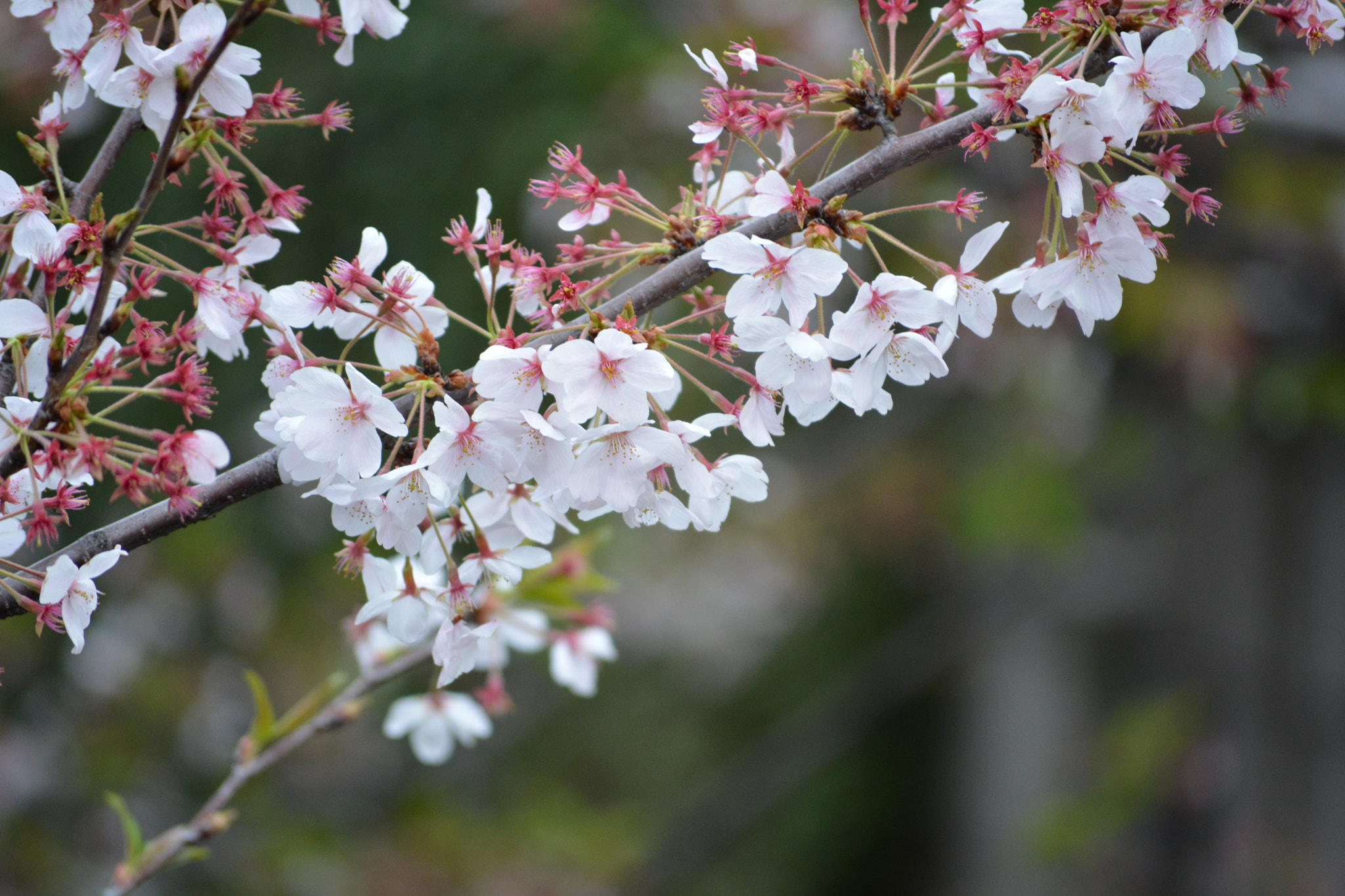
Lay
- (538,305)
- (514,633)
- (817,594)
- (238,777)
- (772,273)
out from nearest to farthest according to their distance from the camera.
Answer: (772,273), (538,305), (238,777), (514,633), (817,594)

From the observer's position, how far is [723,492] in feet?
2.42

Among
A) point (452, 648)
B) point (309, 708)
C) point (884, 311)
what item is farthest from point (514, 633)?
point (884, 311)

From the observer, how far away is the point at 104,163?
0.78 meters

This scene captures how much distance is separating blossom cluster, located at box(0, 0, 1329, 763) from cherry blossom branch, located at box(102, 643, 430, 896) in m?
0.42

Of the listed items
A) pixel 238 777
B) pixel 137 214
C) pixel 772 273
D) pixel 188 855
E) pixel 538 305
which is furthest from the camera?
pixel 238 777

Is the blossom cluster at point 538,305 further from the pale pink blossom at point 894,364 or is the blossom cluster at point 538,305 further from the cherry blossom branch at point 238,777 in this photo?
the cherry blossom branch at point 238,777

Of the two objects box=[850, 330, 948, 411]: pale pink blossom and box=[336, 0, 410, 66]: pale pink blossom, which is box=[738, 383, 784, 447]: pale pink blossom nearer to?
box=[850, 330, 948, 411]: pale pink blossom

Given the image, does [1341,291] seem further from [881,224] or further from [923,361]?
[923,361]

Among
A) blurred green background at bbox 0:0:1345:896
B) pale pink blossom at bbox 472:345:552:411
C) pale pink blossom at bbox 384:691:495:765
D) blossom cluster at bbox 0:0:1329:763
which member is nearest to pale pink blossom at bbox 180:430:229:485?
blossom cluster at bbox 0:0:1329:763

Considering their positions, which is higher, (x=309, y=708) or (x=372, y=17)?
(x=372, y=17)

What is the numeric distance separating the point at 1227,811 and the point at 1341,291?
194cm

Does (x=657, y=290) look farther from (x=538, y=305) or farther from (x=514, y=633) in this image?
(x=514, y=633)

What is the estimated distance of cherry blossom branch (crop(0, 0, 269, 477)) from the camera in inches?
21.4

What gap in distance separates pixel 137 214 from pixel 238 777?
0.76 metres
